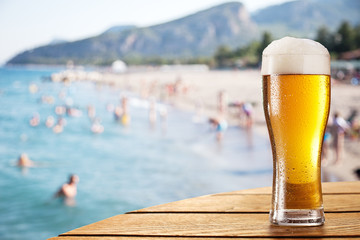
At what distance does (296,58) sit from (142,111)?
808 inches

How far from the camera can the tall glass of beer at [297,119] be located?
2.59ft

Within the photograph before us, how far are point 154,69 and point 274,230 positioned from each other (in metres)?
44.5

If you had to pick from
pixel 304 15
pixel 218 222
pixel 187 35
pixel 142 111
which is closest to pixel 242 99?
pixel 142 111

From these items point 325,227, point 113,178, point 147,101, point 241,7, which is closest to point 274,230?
point 325,227

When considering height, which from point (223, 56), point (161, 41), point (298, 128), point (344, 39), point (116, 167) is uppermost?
point (161, 41)

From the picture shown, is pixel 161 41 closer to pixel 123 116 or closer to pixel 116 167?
pixel 123 116

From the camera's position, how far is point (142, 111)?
21.2 metres

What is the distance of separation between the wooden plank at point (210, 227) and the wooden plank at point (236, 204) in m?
0.03

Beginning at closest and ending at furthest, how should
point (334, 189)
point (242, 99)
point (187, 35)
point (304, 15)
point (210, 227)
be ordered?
point (210, 227) < point (334, 189) < point (242, 99) < point (304, 15) < point (187, 35)

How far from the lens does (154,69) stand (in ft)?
147

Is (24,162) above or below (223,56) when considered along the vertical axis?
below

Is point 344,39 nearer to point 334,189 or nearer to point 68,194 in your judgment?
point 68,194

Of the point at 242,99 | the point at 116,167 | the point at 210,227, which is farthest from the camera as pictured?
the point at 242,99

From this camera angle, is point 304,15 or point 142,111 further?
point 304,15
